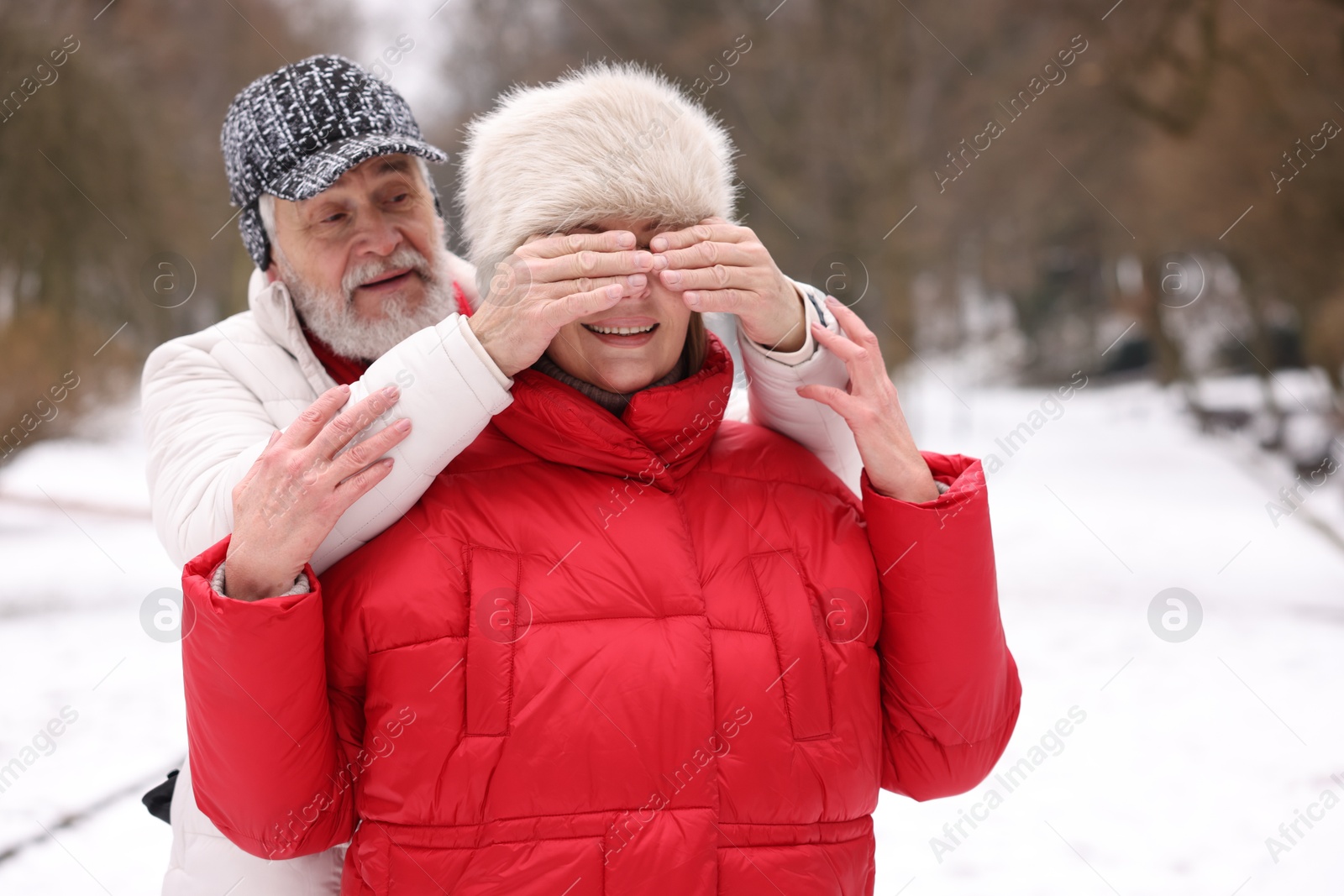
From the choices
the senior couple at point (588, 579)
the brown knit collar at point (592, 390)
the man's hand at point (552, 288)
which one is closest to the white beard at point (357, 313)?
the senior couple at point (588, 579)

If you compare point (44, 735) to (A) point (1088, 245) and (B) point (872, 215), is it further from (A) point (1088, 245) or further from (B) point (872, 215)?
(A) point (1088, 245)

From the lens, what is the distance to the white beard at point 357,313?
246 cm

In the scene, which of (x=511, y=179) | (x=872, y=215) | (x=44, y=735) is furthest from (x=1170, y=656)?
(x=872, y=215)

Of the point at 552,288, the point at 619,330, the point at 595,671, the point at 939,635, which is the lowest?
the point at 939,635

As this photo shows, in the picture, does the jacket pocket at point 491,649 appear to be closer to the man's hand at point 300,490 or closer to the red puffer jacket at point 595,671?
the red puffer jacket at point 595,671

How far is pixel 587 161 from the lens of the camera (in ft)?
6.02

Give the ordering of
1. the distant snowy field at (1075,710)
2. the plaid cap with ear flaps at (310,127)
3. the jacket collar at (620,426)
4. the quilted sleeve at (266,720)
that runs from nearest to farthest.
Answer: the quilted sleeve at (266,720)
the jacket collar at (620,426)
the plaid cap with ear flaps at (310,127)
the distant snowy field at (1075,710)

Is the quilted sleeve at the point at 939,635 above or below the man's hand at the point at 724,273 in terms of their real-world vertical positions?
below

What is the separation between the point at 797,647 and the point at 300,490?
33.6 inches

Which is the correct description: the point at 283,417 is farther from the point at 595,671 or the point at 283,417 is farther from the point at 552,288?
the point at 595,671

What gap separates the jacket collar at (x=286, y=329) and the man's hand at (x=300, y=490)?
73 centimetres

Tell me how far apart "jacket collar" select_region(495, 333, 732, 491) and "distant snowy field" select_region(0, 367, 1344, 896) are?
1.11 metres

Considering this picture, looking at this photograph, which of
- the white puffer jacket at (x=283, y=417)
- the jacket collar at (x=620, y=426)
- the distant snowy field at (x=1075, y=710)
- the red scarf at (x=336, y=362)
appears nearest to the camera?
the white puffer jacket at (x=283, y=417)

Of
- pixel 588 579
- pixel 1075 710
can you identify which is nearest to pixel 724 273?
pixel 588 579
